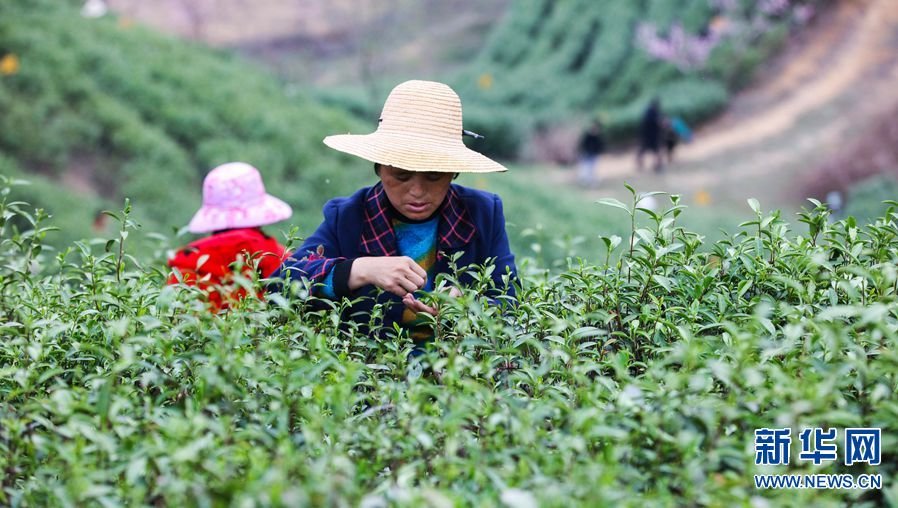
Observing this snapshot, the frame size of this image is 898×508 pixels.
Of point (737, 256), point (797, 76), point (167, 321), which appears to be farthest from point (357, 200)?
point (797, 76)

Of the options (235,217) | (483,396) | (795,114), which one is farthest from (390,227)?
(795,114)

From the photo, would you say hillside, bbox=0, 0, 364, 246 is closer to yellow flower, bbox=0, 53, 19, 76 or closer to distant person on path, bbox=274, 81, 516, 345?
yellow flower, bbox=0, 53, 19, 76

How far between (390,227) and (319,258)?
28 cm

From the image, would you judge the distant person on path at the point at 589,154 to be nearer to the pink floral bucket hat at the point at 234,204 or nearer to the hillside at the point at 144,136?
the hillside at the point at 144,136

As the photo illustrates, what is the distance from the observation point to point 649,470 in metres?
1.69

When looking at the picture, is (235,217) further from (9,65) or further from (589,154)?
(589,154)

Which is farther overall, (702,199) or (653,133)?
(653,133)

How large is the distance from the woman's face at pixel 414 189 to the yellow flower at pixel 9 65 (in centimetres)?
846

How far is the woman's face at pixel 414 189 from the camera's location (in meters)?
2.75

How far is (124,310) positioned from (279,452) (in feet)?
2.78

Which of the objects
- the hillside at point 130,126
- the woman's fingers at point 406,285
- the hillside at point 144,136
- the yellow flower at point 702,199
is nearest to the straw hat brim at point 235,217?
the woman's fingers at point 406,285

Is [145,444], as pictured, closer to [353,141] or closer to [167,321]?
[167,321]

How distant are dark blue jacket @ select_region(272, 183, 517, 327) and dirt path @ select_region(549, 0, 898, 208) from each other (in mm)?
11519

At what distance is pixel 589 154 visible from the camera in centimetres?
1450
